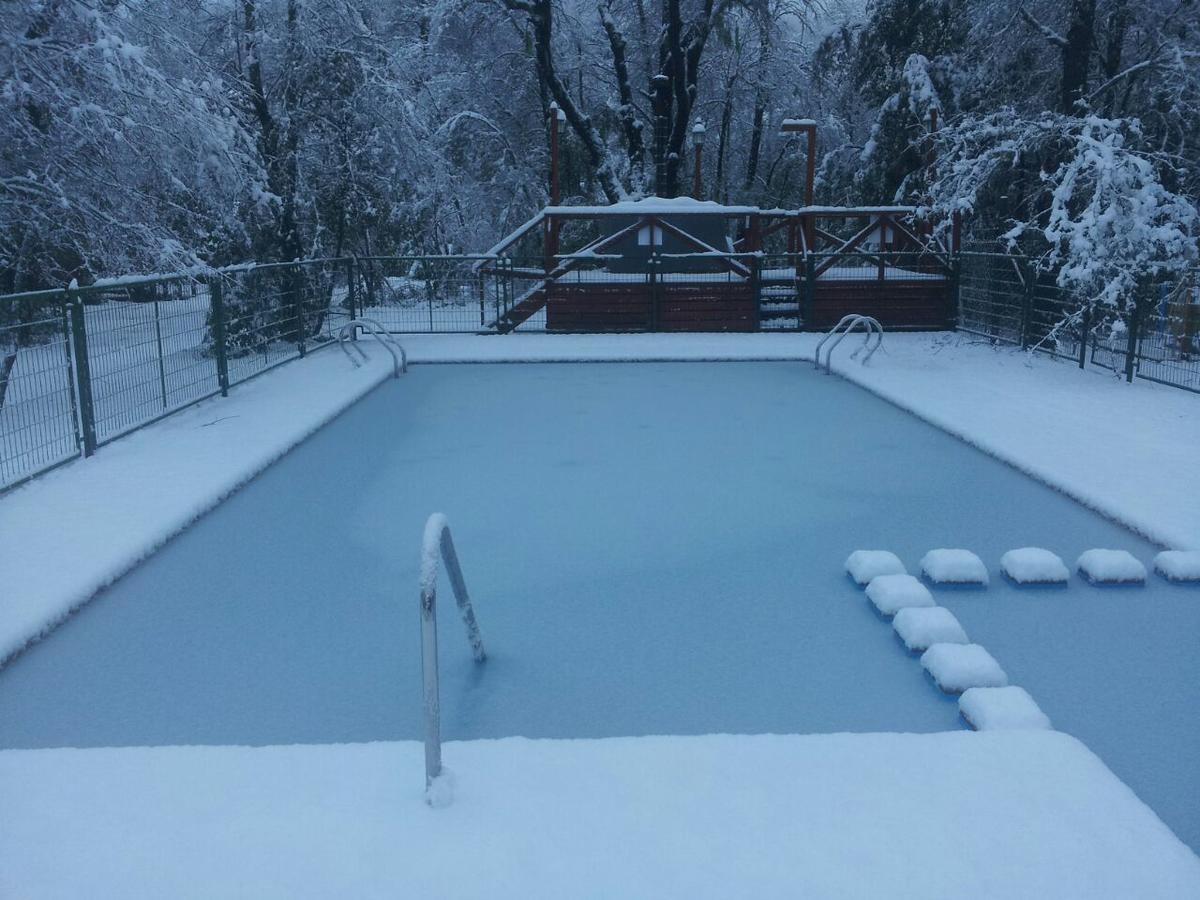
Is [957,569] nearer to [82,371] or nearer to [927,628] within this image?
[927,628]

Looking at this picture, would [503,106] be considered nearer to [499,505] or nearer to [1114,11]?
[1114,11]

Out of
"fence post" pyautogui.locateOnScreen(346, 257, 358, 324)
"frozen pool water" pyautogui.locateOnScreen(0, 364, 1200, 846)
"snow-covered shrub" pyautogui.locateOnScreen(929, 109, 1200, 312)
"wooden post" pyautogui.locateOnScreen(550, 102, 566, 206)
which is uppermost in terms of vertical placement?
"wooden post" pyautogui.locateOnScreen(550, 102, 566, 206)

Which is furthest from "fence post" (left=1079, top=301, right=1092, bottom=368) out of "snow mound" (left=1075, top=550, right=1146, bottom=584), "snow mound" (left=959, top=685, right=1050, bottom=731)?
"snow mound" (left=959, top=685, right=1050, bottom=731)

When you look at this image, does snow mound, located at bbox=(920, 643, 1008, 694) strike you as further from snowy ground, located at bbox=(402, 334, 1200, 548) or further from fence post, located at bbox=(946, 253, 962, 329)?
fence post, located at bbox=(946, 253, 962, 329)

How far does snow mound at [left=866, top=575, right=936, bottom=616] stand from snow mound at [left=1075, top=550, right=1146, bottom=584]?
38.6 inches

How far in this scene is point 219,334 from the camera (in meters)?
11.1

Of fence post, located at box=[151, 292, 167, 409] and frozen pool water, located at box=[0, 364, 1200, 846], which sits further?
fence post, located at box=[151, 292, 167, 409]

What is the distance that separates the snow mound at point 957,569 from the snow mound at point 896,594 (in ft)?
0.83

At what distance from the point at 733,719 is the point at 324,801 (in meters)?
1.63

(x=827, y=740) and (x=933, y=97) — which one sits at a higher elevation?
(x=933, y=97)

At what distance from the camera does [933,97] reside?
2023cm

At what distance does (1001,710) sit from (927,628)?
0.83 metres

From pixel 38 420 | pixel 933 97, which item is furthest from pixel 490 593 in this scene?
pixel 933 97

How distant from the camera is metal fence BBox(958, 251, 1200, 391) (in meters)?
11.2
